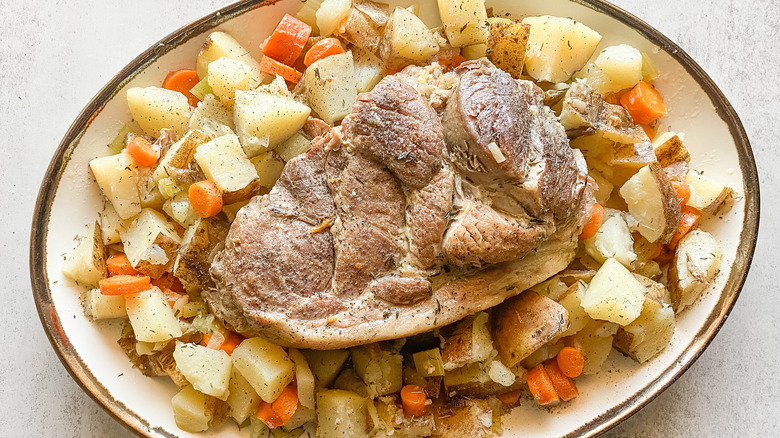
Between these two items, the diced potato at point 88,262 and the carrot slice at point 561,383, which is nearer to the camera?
the diced potato at point 88,262

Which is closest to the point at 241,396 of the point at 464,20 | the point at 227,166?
the point at 227,166

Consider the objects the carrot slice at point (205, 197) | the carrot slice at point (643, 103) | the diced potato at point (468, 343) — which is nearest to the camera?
the carrot slice at point (205, 197)

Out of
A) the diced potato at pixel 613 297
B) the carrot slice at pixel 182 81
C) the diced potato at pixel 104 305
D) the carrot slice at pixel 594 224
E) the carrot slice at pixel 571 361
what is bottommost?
the carrot slice at pixel 571 361

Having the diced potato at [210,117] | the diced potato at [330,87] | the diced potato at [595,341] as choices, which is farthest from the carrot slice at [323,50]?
the diced potato at [595,341]

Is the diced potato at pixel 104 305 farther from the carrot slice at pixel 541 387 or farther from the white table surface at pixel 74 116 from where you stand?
the carrot slice at pixel 541 387

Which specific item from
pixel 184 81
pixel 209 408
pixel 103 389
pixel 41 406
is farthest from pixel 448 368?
pixel 41 406

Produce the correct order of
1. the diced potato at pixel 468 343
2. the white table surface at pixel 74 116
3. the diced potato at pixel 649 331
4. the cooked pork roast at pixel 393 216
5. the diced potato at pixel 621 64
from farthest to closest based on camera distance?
the white table surface at pixel 74 116, the diced potato at pixel 621 64, the diced potato at pixel 649 331, the diced potato at pixel 468 343, the cooked pork roast at pixel 393 216

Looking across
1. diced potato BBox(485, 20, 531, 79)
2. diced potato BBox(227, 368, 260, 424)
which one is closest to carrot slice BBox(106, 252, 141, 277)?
diced potato BBox(227, 368, 260, 424)
